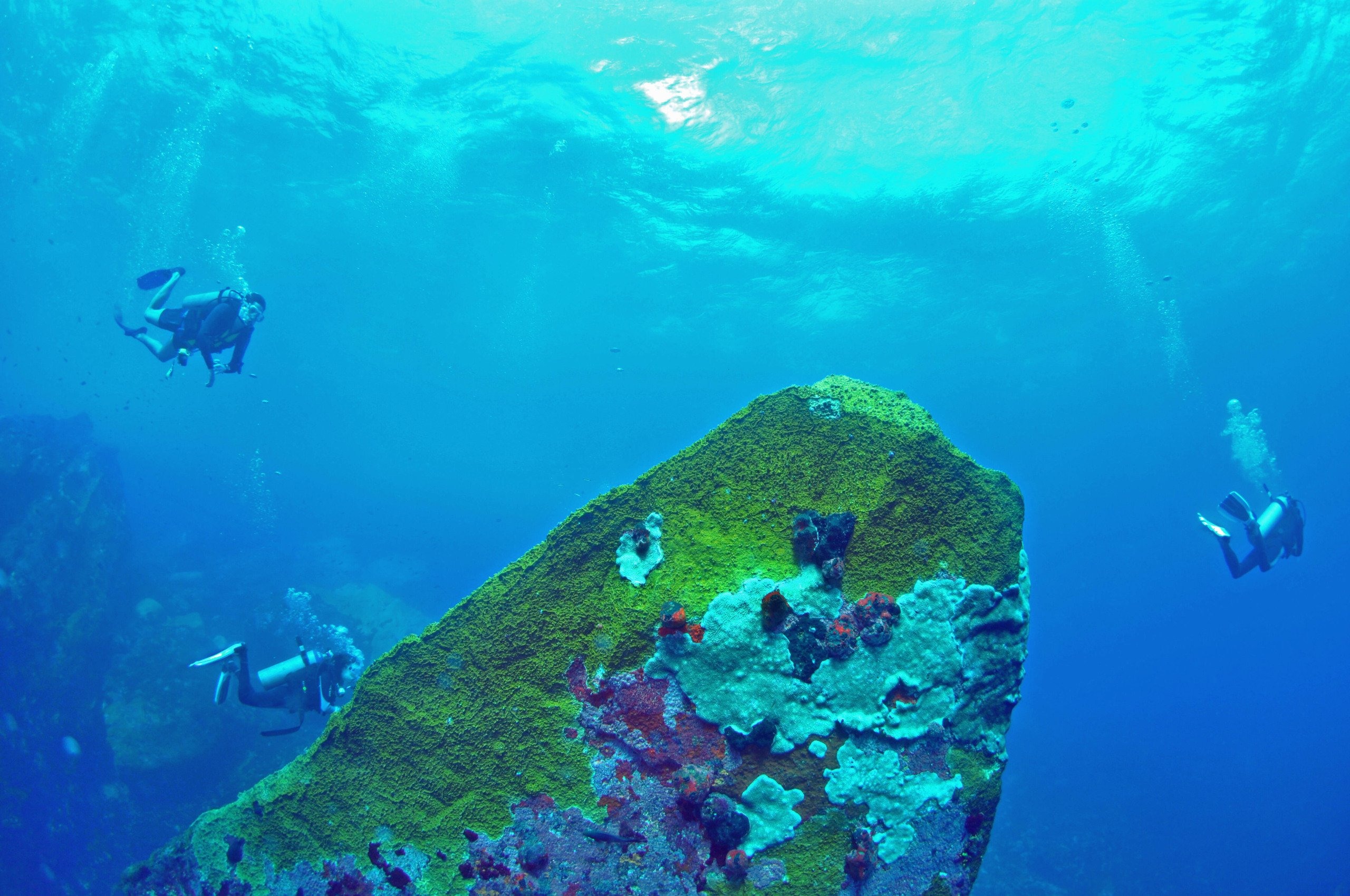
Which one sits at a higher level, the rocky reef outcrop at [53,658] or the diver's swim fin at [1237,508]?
the diver's swim fin at [1237,508]

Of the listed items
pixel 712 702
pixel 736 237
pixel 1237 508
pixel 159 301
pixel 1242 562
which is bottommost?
pixel 712 702

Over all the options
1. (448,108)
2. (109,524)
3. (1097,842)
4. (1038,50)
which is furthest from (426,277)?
(1097,842)

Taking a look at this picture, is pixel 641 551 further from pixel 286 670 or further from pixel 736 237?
pixel 736 237

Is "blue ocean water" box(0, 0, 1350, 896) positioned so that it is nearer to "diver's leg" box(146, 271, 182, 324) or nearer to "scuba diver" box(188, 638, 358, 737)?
"scuba diver" box(188, 638, 358, 737)

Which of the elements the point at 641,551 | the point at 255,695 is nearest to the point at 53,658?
the point at 255,695

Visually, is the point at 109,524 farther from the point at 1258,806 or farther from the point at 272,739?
the point at 1258,806

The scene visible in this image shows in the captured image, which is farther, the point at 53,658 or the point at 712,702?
the point at 53,658

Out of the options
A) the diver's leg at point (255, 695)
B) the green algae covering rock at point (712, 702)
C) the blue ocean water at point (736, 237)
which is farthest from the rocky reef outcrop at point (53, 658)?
the green algae covering rock at point (712, 702)

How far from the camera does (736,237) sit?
2694cm

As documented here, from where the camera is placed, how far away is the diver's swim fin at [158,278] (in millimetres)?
9211

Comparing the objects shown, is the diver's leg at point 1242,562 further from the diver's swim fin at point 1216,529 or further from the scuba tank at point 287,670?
the scuba tank at point 287,670

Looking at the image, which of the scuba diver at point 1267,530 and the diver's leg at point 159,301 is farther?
the scuba diver at point 1267,530

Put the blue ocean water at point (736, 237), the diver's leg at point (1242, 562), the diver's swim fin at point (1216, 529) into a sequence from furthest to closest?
the blue ocean water at point (736, 237), the diver's leg at point (1242, 562), the diver's swim fin at point (1216, 529)

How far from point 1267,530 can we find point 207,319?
19.9 meters
